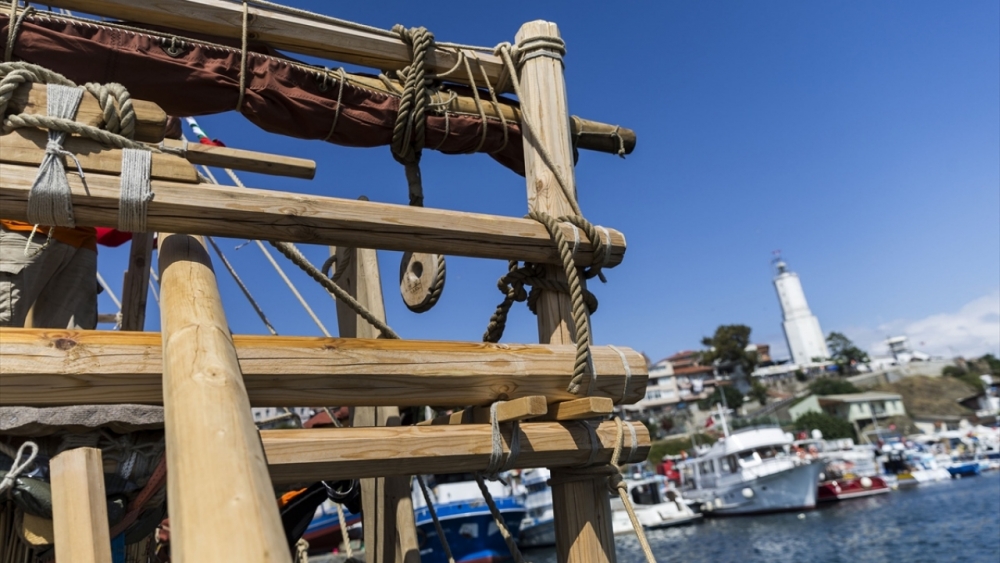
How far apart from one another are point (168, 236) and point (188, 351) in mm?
799

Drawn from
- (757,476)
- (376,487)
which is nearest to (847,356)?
(757,476)

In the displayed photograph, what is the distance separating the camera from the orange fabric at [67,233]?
3.60 metres

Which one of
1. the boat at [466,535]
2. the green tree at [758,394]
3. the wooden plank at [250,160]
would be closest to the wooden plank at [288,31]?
the wooden plank at [250,160]

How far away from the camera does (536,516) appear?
29.8m

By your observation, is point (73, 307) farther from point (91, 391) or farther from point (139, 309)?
point (91, 391)

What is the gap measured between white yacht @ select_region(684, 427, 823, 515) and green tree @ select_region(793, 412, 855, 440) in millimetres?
22556

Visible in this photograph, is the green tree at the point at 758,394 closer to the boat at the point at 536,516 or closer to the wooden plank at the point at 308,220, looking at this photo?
the boat at the point at 536,516

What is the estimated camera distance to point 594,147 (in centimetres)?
393

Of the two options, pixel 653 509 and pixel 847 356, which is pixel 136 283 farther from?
pixel 847 356

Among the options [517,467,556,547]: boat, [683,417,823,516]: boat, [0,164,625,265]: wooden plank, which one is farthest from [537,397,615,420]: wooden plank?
[683,417,823,516]: boat

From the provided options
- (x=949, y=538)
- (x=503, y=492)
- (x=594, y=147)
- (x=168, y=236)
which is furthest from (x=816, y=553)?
(x=168, y=236)

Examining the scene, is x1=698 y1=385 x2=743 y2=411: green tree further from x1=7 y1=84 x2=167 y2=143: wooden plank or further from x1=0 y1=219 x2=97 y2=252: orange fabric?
x1=7 y1=84 x2=167 y2=143: wooden plank

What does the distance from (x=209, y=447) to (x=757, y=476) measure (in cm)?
3524

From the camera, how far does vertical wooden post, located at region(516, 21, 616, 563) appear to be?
8.90ft
